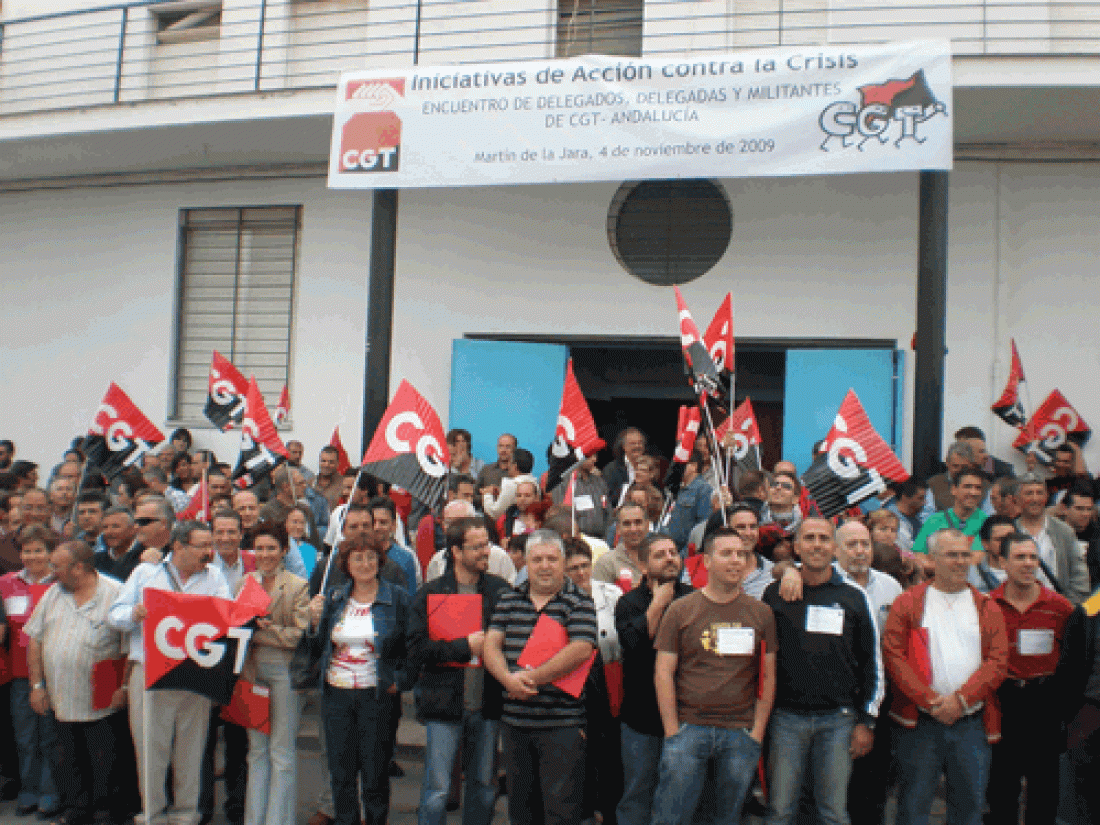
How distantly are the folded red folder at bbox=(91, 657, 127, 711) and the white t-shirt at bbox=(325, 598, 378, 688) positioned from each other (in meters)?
1.46

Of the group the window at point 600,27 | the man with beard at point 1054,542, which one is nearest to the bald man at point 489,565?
the man with beard at point 1054,542

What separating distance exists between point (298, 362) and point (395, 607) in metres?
7.55

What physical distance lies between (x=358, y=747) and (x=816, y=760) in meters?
2.47

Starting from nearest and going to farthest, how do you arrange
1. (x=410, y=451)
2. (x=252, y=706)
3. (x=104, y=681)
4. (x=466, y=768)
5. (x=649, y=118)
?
(x=466, y=768)
(x=252, y=706)
(x=104, y=681)
(x=410, y=451)
(x=649, y=118)

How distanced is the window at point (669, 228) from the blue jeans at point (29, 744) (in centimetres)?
751

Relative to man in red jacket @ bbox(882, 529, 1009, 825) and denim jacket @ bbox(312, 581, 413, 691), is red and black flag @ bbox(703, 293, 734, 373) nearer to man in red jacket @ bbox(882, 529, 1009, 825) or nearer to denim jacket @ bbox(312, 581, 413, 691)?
man in red jacket @ bbox(882, 529, 1009, 825)

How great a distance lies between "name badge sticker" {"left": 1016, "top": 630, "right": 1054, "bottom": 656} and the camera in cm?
541

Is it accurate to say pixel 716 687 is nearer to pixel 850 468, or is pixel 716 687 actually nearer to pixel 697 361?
pixel 850 468

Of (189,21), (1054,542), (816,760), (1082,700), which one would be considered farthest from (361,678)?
(189,21)

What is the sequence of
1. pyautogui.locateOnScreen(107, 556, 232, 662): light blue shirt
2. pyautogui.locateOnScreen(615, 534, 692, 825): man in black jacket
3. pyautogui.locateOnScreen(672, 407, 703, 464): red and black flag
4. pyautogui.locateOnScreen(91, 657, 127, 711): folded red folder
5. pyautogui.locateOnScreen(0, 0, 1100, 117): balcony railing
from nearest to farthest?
pyautogui.locateOnScreen(615, 534, 692, 825): man in black jacket < pyautogui.locateOnScreen(107, 556, 232, 662): light blue shirt < pyautogui.locateOnScreen(91, 657, 127, 711): folded red folder < pyautogui.locateOnScreen(672, 407, 703, 464): red and black flag < pyautogui.locateOnScreen(0, 0, 1100, 117): balcony railing

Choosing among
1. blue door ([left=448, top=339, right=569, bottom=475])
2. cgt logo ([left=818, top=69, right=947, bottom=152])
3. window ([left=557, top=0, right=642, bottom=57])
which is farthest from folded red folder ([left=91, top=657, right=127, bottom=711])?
window ([left=557, top=0, right=642, bottom=57])

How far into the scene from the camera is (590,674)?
5.50m

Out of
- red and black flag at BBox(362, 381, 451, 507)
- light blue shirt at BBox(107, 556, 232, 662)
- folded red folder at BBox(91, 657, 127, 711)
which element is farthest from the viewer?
red and black flag at BBox(362, 381, 451, 507)

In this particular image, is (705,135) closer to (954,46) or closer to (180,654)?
(954,46)
